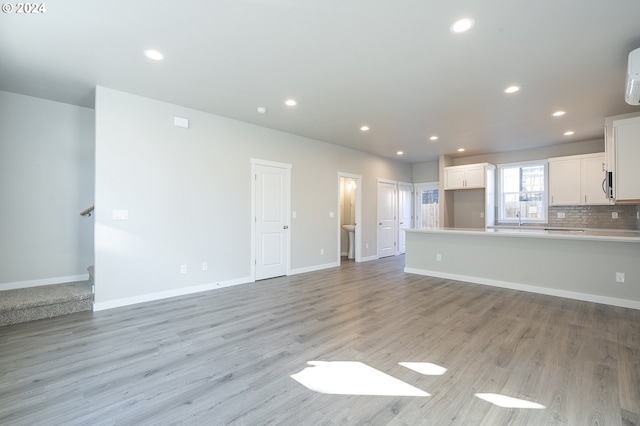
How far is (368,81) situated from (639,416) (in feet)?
11.7

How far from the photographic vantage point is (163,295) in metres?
4.16

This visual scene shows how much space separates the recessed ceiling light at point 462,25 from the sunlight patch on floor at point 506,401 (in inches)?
112

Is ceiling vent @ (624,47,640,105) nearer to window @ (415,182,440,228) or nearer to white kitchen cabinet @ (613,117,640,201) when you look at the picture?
white kitchen cabinet @ (613,117,640,201)

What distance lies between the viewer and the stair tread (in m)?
3.30

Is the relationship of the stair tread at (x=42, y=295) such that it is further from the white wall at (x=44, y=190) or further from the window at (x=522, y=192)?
the window at (x=522, y=192)

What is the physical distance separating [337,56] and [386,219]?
5.75m

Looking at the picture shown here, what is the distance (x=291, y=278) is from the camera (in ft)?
17.9

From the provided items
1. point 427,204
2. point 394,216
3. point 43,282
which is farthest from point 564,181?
point 43,282

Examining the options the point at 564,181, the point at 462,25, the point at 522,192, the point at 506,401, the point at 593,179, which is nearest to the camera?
the point at 506,401

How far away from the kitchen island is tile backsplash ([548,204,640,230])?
138 centimetres

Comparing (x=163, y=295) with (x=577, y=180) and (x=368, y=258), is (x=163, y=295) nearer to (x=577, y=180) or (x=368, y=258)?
(x=368, y=258)

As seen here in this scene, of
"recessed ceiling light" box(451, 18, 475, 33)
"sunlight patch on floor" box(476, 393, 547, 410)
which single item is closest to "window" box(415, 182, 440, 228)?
"recessed ceiling light" box(451, 18, 475, 33)

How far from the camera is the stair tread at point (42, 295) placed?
3.30 metres

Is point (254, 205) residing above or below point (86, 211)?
above
